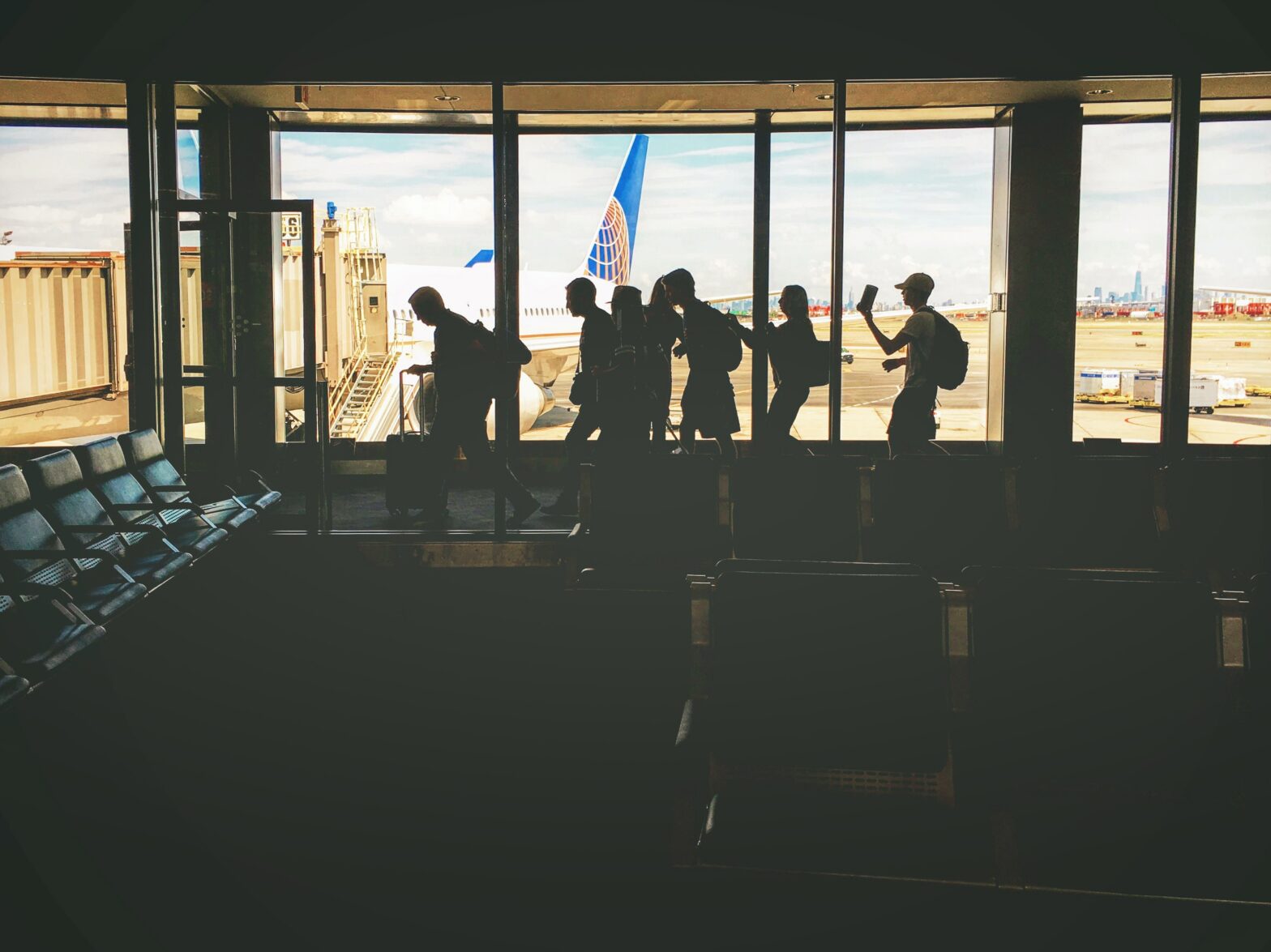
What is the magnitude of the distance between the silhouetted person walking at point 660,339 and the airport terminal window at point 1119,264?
129 inches

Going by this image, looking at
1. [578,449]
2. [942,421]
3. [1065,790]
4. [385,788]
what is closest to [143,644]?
[385,788]

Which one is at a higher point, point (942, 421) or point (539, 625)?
point (942, 421)

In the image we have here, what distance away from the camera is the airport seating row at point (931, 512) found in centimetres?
449

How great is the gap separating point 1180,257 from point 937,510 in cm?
271

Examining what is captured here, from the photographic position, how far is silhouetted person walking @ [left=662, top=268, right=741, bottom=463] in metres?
6.99

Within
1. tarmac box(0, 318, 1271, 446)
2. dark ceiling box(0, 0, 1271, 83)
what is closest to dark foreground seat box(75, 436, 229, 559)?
dark ceiling box(0, 0, 1271, 83)

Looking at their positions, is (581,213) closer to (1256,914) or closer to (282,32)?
(282,32)

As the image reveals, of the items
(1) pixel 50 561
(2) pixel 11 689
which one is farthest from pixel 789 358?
(2) pixel 11 689

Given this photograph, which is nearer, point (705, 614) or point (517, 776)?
point (705, 614)

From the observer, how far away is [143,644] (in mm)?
5250

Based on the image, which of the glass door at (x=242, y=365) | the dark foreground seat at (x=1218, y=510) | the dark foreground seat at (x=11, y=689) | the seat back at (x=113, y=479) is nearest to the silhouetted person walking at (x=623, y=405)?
the glass door at (x=242, y=365)

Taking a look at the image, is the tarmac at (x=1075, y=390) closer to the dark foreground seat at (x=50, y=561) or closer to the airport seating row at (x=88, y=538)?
the airport seating row at (x=88, y=538)

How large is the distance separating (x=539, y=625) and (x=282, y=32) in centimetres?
336

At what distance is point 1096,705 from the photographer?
2.60m
